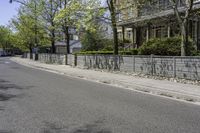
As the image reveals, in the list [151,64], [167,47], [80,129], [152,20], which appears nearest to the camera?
[80,129]

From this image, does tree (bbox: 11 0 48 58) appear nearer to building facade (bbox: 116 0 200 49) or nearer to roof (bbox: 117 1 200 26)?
building facade (bbox: 116 0 200 49)

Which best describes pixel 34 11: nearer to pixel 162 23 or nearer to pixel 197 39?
pixel 162 23

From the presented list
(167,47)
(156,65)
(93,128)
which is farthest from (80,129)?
(167,47)

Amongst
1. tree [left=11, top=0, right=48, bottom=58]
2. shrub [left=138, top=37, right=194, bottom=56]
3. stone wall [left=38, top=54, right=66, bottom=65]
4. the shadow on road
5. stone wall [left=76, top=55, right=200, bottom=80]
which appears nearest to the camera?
the shadow on road

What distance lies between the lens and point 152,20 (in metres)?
34.0

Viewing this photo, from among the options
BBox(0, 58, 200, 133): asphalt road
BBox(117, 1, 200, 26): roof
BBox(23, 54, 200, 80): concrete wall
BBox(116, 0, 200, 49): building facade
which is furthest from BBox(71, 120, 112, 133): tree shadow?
BBox(117, 1, 200, 26): roof

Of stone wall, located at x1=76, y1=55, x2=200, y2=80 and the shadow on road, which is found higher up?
stone wall, located at x1=76, y1=55, x2=200, y2=80

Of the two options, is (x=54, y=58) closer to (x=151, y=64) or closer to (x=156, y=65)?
(x=151, y=64)

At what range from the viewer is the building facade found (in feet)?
89.8

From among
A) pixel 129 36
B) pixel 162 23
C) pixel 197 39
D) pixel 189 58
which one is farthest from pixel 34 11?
pixel 189 58

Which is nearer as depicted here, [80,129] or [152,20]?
[80,129]

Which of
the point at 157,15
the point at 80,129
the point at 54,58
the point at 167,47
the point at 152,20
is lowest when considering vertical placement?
the point at 80,129

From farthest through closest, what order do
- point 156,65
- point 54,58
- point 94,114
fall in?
point 54,58, point 156,65, point 94,114

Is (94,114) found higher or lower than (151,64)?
lower
